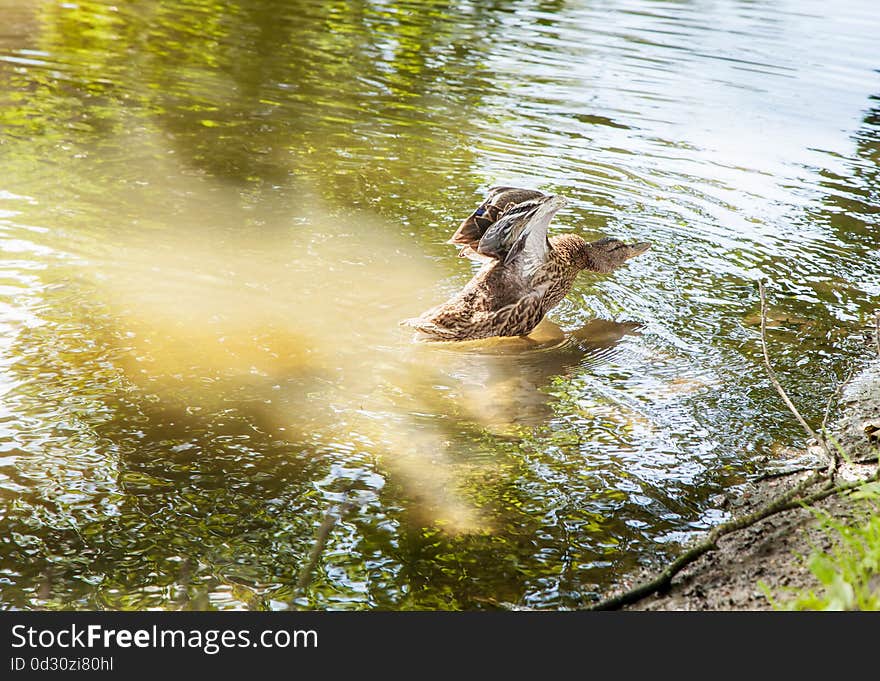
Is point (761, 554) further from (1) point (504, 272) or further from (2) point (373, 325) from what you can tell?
(2) point (373, 325)

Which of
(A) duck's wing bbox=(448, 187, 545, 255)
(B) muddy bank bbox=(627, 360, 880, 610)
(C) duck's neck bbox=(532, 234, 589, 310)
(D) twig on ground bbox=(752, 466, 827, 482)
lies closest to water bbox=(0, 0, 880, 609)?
(D) twig on ground bbox=(752, 466, 827, 482)

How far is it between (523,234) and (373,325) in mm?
1340

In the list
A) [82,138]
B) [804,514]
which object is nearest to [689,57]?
[82,138]

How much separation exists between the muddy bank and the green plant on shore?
128 millimetres

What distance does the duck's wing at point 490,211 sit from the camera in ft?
21.1

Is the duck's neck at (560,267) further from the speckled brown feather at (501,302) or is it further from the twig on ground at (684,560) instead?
the twig on ground at (684,560)

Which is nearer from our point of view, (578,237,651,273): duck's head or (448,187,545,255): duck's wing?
(448,187,545,255): duck's wing

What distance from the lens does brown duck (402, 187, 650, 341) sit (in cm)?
638

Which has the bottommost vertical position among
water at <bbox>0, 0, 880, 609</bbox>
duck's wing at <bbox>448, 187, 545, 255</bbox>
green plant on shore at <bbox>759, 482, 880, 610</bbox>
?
water at <bbox>0, 0, 880, 609</bbox>

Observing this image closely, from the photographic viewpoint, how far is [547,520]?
460cm

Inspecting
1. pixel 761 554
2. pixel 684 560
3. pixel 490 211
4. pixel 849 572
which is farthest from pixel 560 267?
pixel 849 572

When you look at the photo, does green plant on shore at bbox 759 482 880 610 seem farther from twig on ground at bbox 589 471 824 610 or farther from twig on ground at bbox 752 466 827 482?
twig on ground at bbox 752 466 827 482

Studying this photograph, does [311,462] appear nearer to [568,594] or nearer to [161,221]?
[568,594]

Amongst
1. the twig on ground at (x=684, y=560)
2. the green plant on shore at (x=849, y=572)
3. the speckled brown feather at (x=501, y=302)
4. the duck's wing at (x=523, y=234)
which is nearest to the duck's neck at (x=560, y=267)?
the speckled brown feather at (x=501, y=302)
